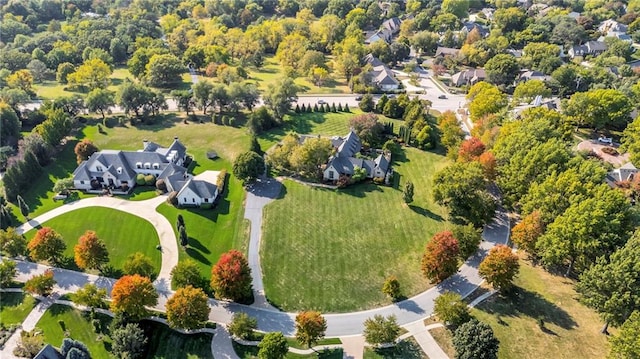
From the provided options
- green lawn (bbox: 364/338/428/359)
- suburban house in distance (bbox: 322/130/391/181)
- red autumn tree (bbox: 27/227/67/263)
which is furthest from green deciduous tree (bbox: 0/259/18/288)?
suburban house in distance (bbox: 322/130/391/181)

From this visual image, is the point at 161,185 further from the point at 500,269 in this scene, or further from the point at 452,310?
the point at 500,269

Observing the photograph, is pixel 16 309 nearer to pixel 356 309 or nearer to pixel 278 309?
pixel 278 309

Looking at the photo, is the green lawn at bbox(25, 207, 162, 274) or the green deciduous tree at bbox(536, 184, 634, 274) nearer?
the green deciduous tree at bbox(536, 184, 634, 274)

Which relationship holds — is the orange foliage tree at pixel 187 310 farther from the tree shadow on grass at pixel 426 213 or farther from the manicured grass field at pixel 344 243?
the tree shadow on grass at pixel 426 213

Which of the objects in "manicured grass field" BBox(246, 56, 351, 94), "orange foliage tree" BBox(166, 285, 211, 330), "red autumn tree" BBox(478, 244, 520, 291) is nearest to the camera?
"orange foliage tree" BBox(166, 285, 211, 330)

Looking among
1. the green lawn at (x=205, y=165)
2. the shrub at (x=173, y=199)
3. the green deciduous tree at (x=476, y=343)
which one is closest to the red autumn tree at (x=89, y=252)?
the green lawn at (x=205, y=165)

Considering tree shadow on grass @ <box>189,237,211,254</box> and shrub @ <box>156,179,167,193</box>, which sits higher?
shrub @ <box>156,179,167,193</box>

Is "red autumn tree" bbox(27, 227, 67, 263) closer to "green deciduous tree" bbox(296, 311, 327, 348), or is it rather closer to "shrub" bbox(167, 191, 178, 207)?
"shrub" bbox(167, 191, 178, 207)

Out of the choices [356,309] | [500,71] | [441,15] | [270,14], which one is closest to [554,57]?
[500,71]
